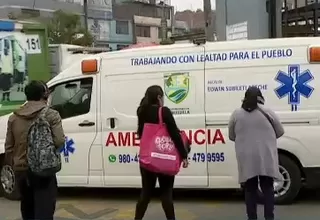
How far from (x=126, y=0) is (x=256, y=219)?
200ft

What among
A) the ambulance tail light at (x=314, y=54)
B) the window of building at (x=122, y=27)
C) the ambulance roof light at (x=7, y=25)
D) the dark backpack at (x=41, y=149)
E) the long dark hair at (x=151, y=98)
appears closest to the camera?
the dark backpack at (x=41, y=149)

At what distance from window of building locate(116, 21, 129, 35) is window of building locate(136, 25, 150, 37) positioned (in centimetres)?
265

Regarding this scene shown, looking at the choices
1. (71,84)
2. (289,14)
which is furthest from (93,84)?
(289,14)

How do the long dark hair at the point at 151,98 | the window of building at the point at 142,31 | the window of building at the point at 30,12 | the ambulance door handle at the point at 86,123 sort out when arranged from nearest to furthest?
the long dark hair at the point at 151,98 → the ambulance door handle at the point at 86,123 → the window of building at the point at 30,12 → the window of building at the point at 142,31

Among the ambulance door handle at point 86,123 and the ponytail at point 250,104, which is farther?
the ambulance door handle at point 86,123

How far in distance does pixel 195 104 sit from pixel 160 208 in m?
1.49

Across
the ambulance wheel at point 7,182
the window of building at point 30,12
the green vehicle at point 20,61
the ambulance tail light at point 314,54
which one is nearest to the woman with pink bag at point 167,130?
the ambulance tail light at point 314,54

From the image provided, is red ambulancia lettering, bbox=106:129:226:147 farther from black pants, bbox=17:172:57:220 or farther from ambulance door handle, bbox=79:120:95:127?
black pants, bbox=17:172:57:220

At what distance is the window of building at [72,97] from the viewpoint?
29.4 feet

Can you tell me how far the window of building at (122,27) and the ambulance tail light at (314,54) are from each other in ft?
167

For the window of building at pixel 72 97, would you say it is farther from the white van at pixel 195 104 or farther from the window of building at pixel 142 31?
the window of building at pixel 142 31

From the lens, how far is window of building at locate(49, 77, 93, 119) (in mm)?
8953

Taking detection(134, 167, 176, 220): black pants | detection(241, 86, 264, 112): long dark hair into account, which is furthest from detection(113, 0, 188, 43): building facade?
detection(134, 167, 176, 220): black pants

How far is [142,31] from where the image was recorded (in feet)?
211
